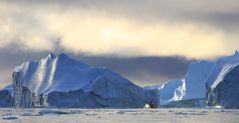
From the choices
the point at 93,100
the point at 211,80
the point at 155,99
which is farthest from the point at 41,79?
the point at 211,80

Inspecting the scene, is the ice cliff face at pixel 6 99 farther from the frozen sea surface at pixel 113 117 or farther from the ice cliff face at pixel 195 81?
the frozen sea surface at pixel 113 117

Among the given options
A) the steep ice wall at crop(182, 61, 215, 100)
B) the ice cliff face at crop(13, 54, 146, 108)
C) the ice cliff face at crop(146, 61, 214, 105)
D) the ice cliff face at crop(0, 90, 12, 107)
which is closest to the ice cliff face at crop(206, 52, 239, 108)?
the ice cliff face at crop(13, 54, 146, 108)

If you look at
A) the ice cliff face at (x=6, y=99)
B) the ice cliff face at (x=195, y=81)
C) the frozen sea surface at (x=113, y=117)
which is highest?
the ice cliff face at (x=195, y=81)

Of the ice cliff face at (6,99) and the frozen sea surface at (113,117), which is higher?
the ice cliff face at (6,99)

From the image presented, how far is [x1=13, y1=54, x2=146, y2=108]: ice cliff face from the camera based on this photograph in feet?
341

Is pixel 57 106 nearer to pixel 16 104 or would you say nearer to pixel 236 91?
pixel 16 104

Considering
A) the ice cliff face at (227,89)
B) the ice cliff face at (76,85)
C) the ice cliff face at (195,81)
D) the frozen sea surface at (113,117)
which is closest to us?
the frozen sea surface at (113,117)

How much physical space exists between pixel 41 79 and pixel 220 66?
38.6m

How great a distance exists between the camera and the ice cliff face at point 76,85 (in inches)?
4092

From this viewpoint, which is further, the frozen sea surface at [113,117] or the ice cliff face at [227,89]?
the ice cliff face at [227,89]

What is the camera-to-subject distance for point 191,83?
450 feet

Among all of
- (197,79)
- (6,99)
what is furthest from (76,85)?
(197,79)

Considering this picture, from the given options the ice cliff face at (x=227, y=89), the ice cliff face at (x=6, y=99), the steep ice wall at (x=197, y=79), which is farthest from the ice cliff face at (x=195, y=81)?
the ice cliff face at (x=6, y=99)

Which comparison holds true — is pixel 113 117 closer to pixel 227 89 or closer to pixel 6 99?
pixel 227 89
